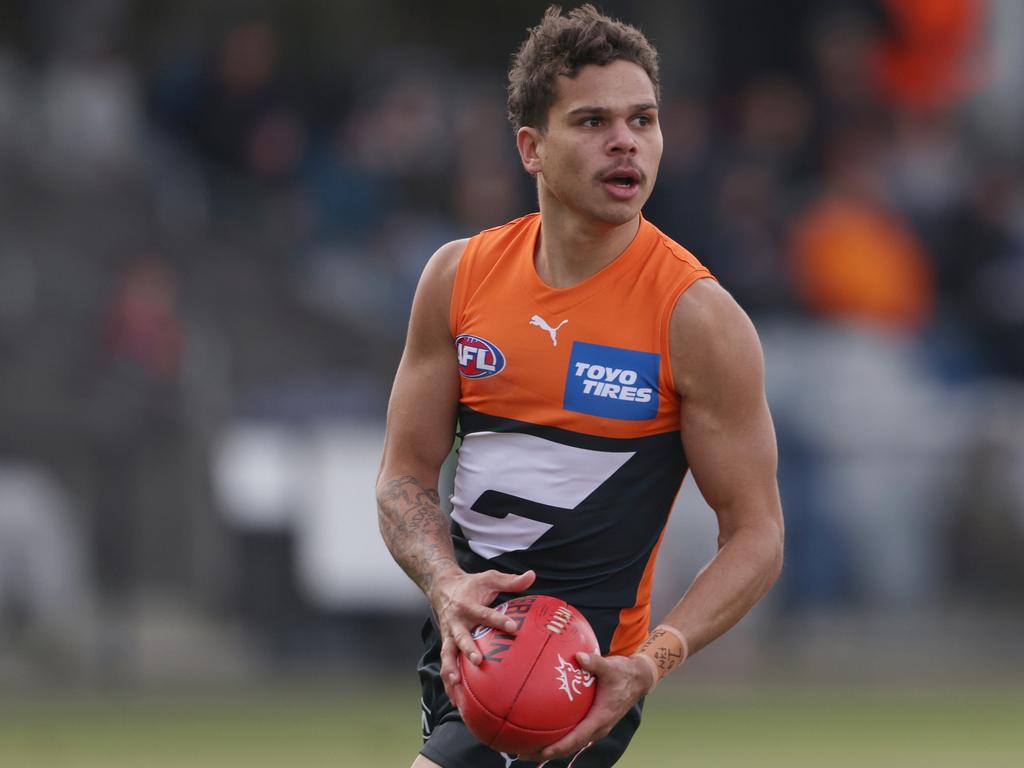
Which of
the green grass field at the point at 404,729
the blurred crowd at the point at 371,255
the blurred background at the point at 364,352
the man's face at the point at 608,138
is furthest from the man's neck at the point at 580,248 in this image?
the blurred crowd at the point at 371,255

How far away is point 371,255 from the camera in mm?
15266

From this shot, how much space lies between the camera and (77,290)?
14898mm

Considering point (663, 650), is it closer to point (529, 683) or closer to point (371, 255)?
point (529, 683)

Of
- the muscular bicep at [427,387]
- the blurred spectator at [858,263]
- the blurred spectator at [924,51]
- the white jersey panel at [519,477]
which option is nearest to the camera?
the white jersey panel at [519,477]

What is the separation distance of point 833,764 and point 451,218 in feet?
21.6

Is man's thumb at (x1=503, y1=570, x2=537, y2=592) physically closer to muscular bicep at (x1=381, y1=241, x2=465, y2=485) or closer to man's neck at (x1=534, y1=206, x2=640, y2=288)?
muscular bicep at (x1=381, y1=241, x2=465, y2=485)

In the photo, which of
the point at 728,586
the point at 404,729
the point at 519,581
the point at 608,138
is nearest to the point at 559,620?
the point at 519,581

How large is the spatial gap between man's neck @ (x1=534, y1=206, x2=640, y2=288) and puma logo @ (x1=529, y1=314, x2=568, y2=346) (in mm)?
124

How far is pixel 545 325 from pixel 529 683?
1063mm

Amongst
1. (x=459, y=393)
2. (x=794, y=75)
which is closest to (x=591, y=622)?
(x=459, y=393)

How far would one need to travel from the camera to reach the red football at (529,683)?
4723mm

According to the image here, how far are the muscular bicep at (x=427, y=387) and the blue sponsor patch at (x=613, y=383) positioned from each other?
44 centimetres

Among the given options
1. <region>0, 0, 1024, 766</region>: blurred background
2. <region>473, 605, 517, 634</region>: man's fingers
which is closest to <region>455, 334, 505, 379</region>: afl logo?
<region>473, 605, 517, 634</region>: man's fingers

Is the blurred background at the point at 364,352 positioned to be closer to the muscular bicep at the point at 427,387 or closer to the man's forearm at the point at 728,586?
the muscular bicep at the point at 427,387
